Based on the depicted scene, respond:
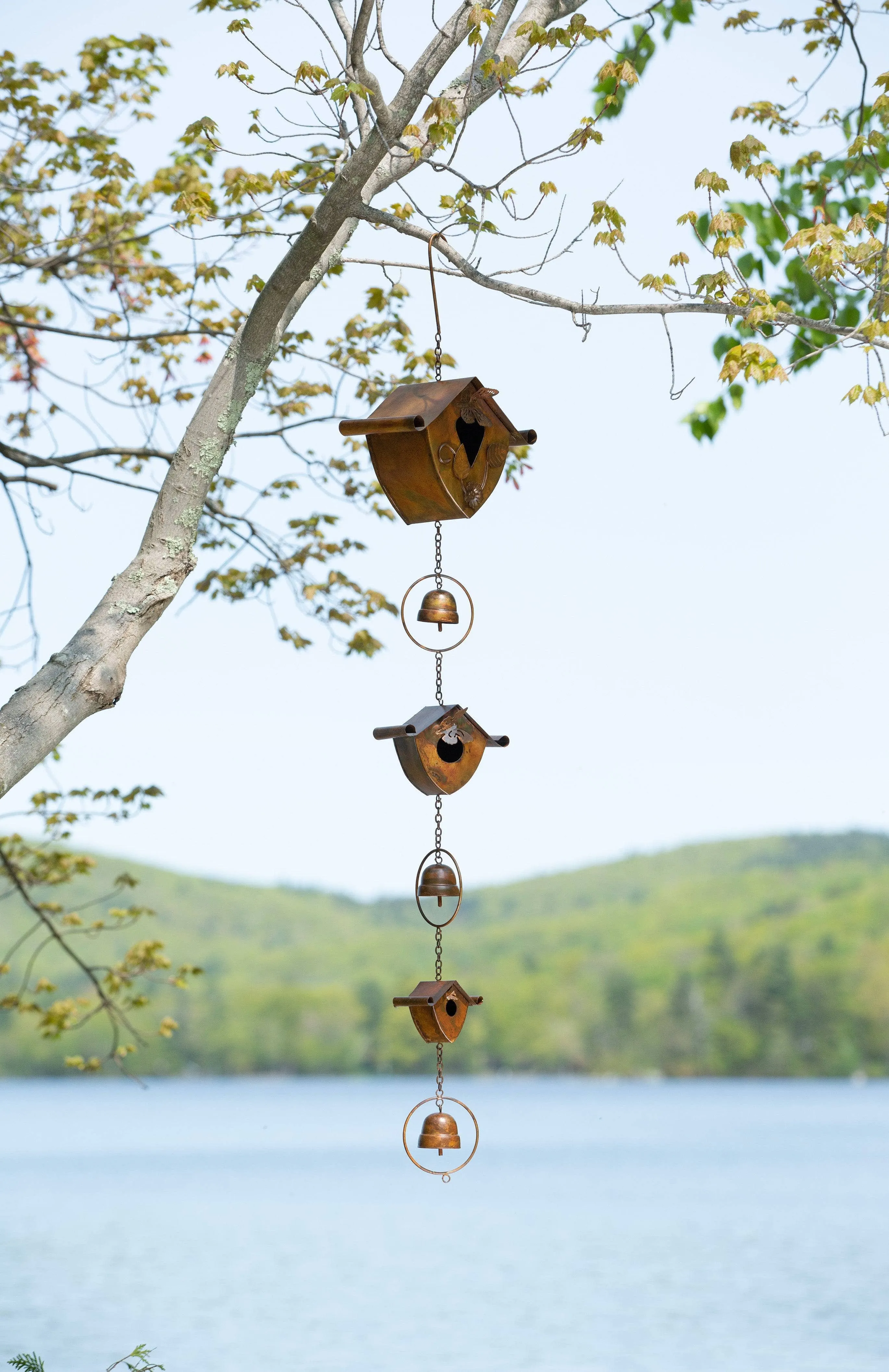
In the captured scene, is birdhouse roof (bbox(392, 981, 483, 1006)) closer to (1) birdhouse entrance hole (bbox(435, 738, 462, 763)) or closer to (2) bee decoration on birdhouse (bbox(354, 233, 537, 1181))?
(2) bee decoration on birdhouse (bbox(354, 233, 537, 1181))

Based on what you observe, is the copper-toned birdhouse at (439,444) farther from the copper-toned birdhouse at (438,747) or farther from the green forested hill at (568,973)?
the green forested hill at (568,973)

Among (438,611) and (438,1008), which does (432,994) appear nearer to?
(438,1008)

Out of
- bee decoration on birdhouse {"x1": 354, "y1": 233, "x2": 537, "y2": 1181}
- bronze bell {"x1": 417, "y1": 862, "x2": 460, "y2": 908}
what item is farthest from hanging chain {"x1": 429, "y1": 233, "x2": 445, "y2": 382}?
bronze bell {"x1": 417, "y1": 862, "x2": 460, "y2": 908}

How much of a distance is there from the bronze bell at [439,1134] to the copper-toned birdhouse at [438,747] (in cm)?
88

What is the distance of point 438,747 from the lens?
3871 mm

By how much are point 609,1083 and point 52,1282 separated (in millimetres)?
65273

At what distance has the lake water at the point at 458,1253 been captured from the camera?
14.9 meters

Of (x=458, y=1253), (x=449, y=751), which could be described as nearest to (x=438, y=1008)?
(x=449, y=751)

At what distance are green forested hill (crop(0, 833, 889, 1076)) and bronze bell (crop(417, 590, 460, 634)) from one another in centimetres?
6447

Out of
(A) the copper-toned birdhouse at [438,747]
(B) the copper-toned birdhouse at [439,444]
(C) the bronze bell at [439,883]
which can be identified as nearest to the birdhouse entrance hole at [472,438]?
(B) the copper-toned birdhouse at [439,444]

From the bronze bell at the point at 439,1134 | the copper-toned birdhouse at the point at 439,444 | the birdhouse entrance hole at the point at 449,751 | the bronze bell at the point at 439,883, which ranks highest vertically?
the copper-toned birdhouse at the point at 439,444

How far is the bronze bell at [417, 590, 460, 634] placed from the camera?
3955 millimetres

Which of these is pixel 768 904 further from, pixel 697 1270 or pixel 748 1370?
pixel 748 1370

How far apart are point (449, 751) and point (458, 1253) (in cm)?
1939
